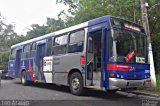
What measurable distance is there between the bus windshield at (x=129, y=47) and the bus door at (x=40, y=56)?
5.93 metres

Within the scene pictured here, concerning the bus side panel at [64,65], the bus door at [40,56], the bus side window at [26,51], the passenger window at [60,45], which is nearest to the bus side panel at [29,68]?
the bus side window at [26,51]

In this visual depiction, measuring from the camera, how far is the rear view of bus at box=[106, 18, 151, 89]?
392 inches

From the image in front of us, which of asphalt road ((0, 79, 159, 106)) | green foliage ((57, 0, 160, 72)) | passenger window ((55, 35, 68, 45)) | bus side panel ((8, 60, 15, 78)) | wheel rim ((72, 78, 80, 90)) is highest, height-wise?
green foliage ((57, 0, 160, 72))

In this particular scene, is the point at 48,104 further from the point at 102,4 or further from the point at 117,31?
the point at 102,4

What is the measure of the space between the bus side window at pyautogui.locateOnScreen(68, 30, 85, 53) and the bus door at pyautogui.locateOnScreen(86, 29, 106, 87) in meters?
0.56

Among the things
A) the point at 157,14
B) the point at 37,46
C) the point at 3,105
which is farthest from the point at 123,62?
the point at 157,14

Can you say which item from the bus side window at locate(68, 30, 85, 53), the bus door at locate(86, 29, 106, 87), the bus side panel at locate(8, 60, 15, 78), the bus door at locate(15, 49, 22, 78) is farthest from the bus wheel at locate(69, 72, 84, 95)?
the bus side panel at locate(8, 60, 15, 78)

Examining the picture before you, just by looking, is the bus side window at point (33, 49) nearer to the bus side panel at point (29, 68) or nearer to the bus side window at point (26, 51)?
the bus side panel at point (29, 68)

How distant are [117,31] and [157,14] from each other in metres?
10.0

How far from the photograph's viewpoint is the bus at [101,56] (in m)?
10.1

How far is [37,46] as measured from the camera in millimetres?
16078

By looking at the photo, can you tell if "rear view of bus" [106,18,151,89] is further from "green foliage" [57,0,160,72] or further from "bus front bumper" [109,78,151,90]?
"green foliage" [57,0,160,72]

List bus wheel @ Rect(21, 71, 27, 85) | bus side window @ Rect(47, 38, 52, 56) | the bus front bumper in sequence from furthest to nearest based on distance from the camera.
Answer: bus wheel @ Rect(21, 71, 27, 85) → bus side window @ Rect(47, 38, 52, 56) → the bus front bumper

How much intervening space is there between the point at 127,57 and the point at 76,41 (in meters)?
2.78
